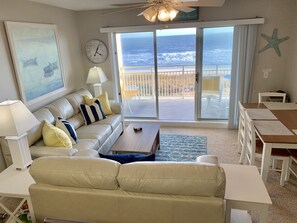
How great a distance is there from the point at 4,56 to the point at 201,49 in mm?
3219

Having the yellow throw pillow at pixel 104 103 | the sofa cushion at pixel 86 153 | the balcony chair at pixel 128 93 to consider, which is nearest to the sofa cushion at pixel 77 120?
the yellow throw pillow at pixel 104 103

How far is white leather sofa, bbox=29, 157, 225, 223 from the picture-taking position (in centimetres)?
139

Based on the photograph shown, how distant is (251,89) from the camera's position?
4.29 m

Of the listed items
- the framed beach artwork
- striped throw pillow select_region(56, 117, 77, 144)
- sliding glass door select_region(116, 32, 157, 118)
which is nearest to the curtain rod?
sliding glass door select_region(116, 32, 157, 118)

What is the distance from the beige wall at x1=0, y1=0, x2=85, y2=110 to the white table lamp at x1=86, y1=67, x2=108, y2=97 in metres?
0.35

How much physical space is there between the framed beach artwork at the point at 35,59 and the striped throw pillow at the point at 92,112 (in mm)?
597

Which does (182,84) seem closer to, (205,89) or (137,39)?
(205,89)

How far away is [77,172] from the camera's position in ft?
5.05

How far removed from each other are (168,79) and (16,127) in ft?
14.9

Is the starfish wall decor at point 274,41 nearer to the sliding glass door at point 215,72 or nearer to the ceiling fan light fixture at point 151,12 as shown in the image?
the sliding glass door at point 215,72

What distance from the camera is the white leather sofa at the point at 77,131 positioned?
270cm

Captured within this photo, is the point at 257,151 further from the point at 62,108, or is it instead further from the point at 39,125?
the point at 62,108

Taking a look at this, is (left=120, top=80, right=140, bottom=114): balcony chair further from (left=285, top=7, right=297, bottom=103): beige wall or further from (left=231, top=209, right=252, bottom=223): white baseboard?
(left=231, top=209, right=252, bottom=223): white baseboard

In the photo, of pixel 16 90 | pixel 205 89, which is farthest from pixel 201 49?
pixel 16 90
